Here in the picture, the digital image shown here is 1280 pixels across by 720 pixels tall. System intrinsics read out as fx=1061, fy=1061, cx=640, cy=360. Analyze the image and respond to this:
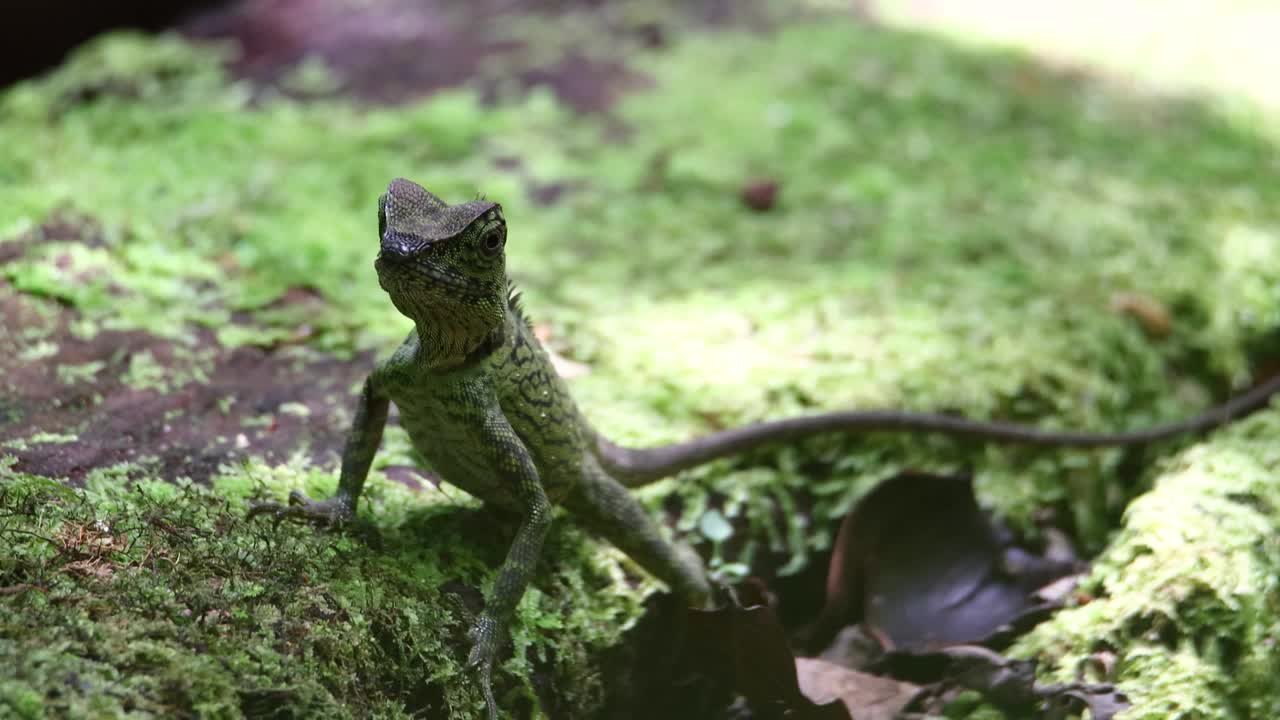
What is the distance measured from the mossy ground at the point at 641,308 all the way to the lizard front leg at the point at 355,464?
10 centimetres

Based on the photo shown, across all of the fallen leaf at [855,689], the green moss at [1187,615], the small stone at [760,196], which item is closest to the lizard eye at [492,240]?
the fallen leaf at [855,689]

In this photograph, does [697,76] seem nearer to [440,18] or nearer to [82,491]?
[440,18]

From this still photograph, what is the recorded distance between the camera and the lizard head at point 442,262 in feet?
8.95

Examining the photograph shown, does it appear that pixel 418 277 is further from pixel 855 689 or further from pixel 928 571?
pixel 928 571

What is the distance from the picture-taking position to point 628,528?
339cm

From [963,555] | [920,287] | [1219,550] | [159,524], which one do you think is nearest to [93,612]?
[159,524]

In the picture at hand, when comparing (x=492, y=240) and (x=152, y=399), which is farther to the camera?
(x=152, y=399)

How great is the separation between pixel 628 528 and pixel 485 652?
70cm

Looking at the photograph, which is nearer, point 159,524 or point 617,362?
point 159,524

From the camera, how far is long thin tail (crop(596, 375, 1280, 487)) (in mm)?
3734

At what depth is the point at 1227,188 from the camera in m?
6.45

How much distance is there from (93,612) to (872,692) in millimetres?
2225

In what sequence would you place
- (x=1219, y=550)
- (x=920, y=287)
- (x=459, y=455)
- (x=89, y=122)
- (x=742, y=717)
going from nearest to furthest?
1. (x=459, y=455)
2. (x=742, y=717)
3. (x=1219, y=550)
4. (x=920, y=287)
5. (x=89, y=122)

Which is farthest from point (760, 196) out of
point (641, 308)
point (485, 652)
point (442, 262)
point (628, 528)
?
point (485, 652)
